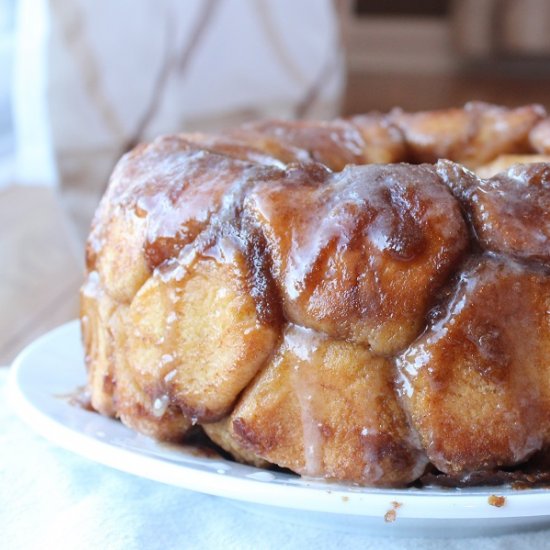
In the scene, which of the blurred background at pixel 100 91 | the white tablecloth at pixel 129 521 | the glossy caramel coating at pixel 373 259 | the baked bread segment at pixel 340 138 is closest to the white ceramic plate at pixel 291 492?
the white tablecloth at pixel 129 521

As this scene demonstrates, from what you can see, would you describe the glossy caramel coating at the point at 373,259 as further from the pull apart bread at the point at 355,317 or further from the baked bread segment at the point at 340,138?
the baked bread segment at the point at 340,138

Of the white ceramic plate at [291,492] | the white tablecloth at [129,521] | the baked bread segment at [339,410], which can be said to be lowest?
the white tablecloth at [129,521]

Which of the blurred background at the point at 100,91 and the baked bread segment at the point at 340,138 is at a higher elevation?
the baked bread segment at the point at 340,138

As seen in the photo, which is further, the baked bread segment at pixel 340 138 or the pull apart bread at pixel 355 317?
the baked bread segment at pixel 340 138

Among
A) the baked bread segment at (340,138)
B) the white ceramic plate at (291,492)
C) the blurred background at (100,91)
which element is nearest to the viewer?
the white ceramic plate at (291,492)

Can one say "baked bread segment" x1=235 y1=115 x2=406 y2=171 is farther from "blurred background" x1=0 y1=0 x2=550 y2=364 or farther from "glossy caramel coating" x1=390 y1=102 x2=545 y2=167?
"blurred background" x1=0 y1=0 x2=550 y2=364

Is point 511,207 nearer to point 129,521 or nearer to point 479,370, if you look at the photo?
point 479,370

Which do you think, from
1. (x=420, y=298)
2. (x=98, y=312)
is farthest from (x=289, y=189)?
(x=98, y=312)

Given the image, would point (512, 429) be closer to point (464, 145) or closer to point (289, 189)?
point (289, 189)
